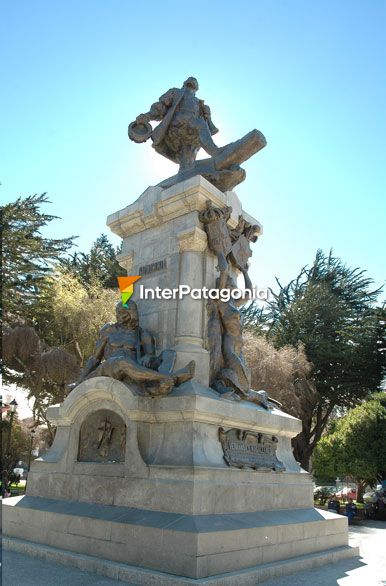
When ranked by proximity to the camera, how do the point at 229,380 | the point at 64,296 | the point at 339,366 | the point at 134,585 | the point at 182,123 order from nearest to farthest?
the point at 134,585
the point at 229,380
the point at 182,123
the point at 64,296
the point at 339,366

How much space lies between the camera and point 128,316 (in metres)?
7.82

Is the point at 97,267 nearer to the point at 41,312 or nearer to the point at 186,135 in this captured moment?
the point at 41,312

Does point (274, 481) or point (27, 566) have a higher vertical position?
point (274, 481)

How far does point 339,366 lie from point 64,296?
14.8 metres

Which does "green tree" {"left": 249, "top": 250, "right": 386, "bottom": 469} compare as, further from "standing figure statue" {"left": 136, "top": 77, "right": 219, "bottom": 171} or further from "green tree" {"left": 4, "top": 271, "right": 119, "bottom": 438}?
"standing figure statue" {"left": 136, "top": 77, "right": 219, "bottom": 171}

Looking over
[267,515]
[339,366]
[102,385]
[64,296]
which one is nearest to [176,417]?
[102,385]

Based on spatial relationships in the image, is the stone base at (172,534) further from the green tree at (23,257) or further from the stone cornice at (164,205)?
the green tree at (23,257)

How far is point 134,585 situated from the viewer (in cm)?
500

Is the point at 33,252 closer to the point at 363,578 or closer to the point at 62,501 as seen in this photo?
the point at 62,501

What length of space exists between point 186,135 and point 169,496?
646 cm

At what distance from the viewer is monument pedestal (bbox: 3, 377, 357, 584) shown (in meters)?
5.34

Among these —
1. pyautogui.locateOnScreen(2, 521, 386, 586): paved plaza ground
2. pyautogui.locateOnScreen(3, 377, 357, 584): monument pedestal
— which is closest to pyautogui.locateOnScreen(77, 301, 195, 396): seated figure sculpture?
pyautogui.locateOnScreen(3, 377, 357, 584): monument pedestal

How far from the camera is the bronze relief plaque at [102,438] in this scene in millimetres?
6699

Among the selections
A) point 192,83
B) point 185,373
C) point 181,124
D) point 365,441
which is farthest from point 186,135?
point 365,441
